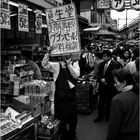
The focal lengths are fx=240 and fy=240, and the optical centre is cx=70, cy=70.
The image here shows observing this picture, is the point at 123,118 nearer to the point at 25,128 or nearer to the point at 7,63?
the point at 25,128

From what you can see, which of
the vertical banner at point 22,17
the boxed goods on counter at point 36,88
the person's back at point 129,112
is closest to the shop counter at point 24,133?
the boxed goods on counter at point 36,88

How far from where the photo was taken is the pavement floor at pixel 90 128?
20.2ft

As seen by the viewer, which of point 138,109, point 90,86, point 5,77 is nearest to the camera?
point 138,109

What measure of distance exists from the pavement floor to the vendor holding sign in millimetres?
1018

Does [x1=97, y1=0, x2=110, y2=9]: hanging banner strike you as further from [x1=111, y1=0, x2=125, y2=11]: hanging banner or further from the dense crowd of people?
the dense crowd of people

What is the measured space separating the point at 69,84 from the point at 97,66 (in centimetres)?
247

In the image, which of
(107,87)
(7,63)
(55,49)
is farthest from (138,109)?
(7,63)

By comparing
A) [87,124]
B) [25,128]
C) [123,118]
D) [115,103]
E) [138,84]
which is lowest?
[87,124]

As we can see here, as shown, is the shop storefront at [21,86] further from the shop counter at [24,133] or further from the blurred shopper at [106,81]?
the blurred shopper at [106,81]

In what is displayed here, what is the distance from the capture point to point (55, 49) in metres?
5.15

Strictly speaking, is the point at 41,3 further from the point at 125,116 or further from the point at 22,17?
the point at 125,116

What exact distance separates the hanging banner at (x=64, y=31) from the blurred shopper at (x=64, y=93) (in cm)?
29

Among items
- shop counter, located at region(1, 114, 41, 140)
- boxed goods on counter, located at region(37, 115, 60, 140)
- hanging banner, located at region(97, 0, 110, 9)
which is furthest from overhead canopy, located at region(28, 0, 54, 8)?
hanging banner, located at region(97, 0, 110, 9)

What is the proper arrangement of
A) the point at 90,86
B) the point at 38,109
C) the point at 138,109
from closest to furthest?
the point at 138,109
the point at 38,109
the point at 90,86
